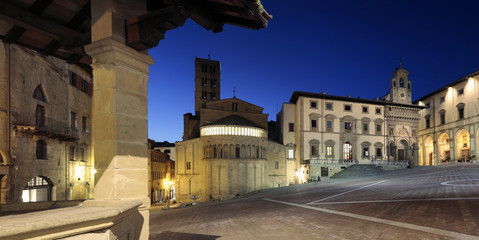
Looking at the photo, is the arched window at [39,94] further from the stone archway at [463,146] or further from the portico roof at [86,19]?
the stone archway at [463,146]

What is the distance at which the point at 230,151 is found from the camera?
4444cm

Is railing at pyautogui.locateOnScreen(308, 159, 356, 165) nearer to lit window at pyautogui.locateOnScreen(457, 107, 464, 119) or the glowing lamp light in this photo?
lit window at pyautogui.locateOnScreen(457, 107, 464, 119)

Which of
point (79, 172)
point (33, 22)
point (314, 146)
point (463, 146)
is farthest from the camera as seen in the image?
point (314, 146)

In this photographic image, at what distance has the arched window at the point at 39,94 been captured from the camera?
21469 mm

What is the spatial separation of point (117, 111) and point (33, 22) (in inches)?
130

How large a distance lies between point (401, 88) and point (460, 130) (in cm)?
1283

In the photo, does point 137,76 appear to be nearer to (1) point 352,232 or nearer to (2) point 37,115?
(1) point 352,232

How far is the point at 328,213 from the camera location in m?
12.2

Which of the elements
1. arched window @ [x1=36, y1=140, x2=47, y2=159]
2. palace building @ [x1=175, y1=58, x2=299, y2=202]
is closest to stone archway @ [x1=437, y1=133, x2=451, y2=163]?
palace building @ [x1=175, y1=58, x2=299, y2=202]

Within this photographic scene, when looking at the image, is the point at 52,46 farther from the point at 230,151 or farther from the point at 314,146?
the point at 314,146

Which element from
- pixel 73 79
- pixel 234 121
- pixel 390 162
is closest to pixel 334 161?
pixel 390 162

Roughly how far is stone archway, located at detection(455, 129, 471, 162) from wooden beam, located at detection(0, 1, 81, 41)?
58824 mm

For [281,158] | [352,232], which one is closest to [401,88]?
[281,158]

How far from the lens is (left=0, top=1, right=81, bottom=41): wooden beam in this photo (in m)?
5.27
